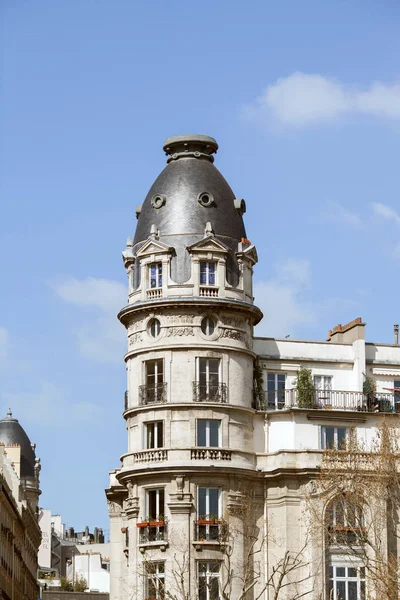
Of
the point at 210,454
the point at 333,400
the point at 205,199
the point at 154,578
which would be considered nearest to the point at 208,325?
the point at 210,454

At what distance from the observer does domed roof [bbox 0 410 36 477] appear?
140 meters

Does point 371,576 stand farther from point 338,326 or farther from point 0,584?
point 0,584

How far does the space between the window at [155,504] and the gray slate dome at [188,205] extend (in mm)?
12242

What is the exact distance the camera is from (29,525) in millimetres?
130500

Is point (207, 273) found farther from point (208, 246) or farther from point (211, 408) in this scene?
point (211, 408)

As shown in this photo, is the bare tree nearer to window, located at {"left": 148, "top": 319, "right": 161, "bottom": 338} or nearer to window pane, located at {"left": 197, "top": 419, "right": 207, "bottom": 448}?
window pane, located at {"left": 197, "top": 419, "right": 207, "bottom": 448}

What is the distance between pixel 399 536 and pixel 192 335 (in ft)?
53.5

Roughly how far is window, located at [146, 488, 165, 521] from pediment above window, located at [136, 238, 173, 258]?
13.8 metres

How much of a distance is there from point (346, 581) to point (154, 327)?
715 inches

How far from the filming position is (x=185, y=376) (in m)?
83.2

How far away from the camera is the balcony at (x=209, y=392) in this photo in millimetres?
82938

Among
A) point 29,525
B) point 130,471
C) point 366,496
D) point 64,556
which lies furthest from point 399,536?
point 64,556

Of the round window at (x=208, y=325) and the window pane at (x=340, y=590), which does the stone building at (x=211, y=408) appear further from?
the window pane at (x=340, y=590)

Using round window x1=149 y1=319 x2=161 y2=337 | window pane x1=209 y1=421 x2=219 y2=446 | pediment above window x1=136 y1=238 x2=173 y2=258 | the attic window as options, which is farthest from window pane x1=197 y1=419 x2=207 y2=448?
the attic window
